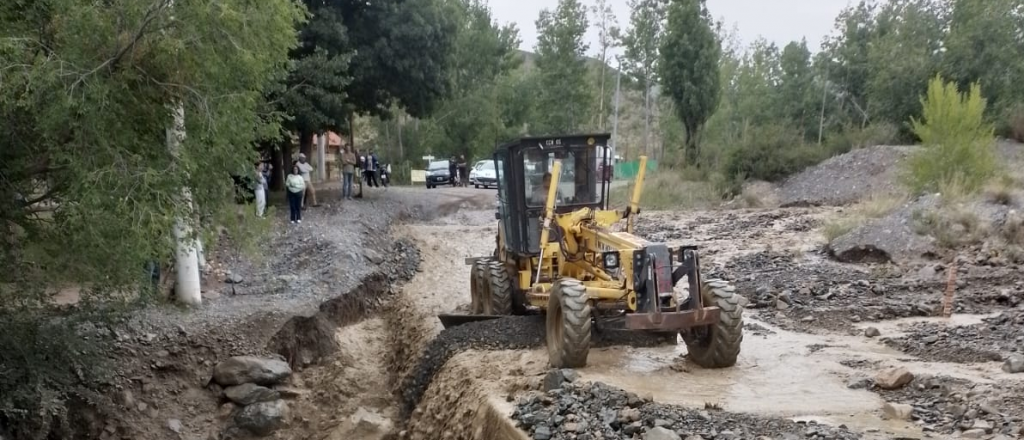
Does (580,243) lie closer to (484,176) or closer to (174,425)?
(174,425)

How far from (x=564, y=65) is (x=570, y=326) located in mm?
37025

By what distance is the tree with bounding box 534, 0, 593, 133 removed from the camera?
44.6 meters

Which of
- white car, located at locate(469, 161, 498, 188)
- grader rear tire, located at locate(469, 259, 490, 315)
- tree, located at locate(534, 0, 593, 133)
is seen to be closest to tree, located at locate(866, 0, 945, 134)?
tree, located at locate(534, 0, 593, 133)

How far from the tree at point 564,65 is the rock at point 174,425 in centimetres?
3521

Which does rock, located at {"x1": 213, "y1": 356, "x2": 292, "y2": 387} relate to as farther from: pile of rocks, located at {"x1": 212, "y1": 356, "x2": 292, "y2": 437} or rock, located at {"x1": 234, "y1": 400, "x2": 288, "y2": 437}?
rock, located at {"x1": 234, "y1": 400, "x2": 288, "y2": 437}

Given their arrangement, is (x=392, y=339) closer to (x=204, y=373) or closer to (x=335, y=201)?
(x=204, y=373)

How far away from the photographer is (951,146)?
20359 millimetres

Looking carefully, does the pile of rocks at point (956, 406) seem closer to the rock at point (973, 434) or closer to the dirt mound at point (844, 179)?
the rock at point (973, 434)

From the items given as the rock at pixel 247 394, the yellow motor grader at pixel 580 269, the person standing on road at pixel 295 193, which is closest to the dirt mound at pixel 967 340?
the yellow motor grader at pixel 580 269

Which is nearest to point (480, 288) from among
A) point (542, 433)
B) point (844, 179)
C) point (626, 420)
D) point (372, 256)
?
point (542, 433)

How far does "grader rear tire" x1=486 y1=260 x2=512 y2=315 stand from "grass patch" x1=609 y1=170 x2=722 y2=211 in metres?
16.9

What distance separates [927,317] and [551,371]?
6.46 meters

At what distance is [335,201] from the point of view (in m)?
24.2

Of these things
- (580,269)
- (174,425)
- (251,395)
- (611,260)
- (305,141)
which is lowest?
(174,425)
